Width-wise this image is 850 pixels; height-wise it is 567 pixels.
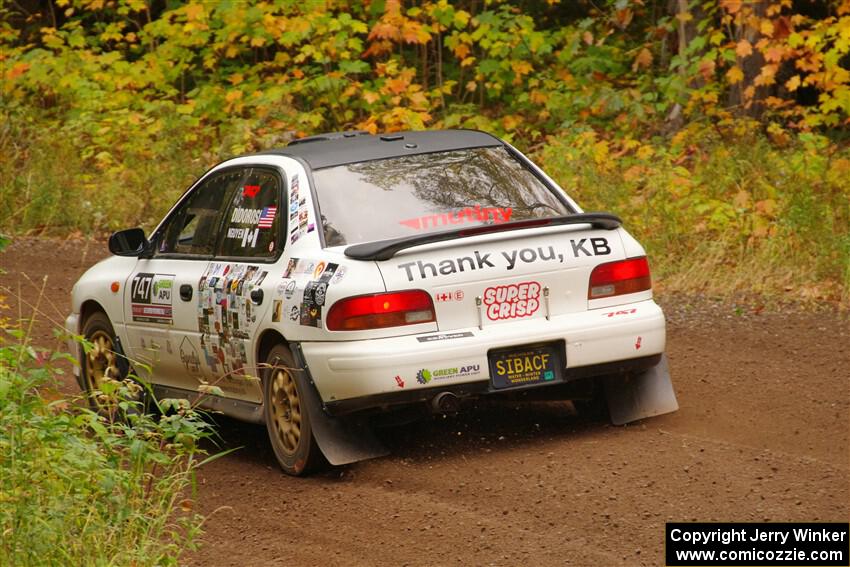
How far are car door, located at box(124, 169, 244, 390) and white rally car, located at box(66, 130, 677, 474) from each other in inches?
0.7

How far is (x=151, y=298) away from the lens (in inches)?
321

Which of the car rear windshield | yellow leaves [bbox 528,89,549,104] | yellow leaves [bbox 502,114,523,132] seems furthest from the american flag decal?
yellow leaves [bbox 528,89,549,104]

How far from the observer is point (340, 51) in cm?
1914

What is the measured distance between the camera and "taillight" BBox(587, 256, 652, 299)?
695cm

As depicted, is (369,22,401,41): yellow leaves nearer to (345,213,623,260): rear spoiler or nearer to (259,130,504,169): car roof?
(259,130,504,169): car roof

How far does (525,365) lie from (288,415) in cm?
127

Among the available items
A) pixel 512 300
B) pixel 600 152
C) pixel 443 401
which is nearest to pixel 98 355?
pixel 443 401

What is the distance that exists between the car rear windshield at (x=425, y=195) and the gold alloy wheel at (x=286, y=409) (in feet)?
2.46

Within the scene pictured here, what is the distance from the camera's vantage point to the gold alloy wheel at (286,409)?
696 cm

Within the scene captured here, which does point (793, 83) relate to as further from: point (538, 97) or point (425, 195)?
point (425, 195)

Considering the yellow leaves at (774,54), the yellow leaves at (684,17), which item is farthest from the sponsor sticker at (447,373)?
the yellow leaves at (684,17)

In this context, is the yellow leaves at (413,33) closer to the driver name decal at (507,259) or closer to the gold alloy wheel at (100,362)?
the gold alloy wheel at (100,362)

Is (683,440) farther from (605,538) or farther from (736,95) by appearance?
(736,95)

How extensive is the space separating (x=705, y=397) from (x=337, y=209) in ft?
8.47
